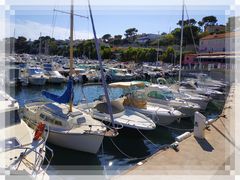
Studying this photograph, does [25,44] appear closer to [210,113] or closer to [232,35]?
[232,35]

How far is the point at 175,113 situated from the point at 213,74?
33245 millimetres

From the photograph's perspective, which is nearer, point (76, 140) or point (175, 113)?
point (76, 140)

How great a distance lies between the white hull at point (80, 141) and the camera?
1148 centimetres

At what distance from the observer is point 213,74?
46.6m

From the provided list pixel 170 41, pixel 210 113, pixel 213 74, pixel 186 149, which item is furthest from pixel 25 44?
pixel 186 149

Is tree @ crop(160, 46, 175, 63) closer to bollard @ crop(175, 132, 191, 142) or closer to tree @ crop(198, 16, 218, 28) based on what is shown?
tree @ crop(198, 16, 218, 28)

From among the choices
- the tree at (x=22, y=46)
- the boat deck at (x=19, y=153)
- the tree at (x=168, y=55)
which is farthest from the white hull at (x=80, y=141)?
the tree at (x=22, y=46)

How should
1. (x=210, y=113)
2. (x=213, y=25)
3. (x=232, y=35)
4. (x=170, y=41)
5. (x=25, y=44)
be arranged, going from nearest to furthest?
(x=210, y=113)
(x=232, y=35)
(x=170, y=41)
(x=213, y=25)
(x=25, y=44)

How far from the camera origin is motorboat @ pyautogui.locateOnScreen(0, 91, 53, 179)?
23.6 ft

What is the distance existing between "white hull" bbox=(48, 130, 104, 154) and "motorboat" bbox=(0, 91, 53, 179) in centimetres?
91

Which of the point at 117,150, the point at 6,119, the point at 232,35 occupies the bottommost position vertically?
the point at 117,150

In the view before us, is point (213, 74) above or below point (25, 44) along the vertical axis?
below

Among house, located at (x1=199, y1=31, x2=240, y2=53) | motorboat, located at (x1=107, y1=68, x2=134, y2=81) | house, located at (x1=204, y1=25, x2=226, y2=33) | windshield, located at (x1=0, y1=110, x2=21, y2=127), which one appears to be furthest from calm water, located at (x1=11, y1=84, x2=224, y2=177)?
house, located at (x1=204, y1=25, x2=226, y2=33)

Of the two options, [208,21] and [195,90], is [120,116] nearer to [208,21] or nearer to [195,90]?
[195,90]
